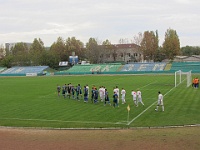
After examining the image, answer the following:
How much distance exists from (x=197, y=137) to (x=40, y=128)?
408 inches

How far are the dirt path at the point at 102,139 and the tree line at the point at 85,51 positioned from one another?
294ft

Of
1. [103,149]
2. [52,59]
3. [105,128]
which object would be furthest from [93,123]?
[52,59]

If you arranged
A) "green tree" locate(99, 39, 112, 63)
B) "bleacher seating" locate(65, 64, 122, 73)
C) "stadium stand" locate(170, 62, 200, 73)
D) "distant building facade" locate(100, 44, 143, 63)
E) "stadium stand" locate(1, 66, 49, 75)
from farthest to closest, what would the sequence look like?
"distant building facade" locate(100, 44, 143, 63) < "green tree" locate(99, 39, 112, 63) < "stadium stand" locate(1, 66, 49, 75) < "bleacher seating" locate(65, 64, 122, 73) < "stadium stand" locate(170, 62, 200, 73)

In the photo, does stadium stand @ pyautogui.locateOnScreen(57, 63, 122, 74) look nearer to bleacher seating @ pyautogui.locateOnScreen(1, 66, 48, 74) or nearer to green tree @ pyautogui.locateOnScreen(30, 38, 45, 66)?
bleacher seating @ pyautogui.locateOnScreen(1, 66, 48, 74)

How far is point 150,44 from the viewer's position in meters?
111

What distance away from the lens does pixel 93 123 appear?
21.2 metres

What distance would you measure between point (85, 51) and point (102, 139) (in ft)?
361

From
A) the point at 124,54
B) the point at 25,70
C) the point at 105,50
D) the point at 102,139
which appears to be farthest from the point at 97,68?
the point at 102,139

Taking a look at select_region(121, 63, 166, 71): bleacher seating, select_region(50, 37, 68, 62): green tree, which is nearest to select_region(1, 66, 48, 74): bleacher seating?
select_region(50, 37, 68, 62): green tree

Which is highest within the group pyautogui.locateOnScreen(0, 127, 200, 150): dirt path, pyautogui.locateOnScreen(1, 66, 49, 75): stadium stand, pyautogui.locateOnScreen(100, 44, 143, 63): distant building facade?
pyautogui.locateOnScreen(100, 44, 143, 63): distant building facade

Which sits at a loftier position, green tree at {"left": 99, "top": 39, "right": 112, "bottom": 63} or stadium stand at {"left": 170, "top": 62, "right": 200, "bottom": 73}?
green tree at {"left": 99, "top": 39, "right": 112, "bottom": 63}

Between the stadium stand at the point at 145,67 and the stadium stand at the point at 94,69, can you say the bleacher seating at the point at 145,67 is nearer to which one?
the stadium stand at the point at 145,67

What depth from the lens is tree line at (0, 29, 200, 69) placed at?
108 metres

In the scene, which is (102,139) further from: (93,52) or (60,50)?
(60,50)
